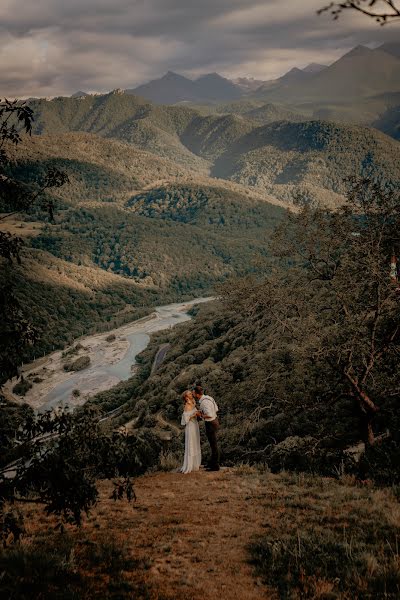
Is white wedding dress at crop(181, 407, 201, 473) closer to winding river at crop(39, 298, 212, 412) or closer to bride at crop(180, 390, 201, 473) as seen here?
bride at crop(180, 390, 201, 473)

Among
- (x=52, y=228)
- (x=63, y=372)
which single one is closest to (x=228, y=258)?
(x=52, y=228)

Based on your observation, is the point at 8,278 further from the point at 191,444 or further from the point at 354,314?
the point at 354,314

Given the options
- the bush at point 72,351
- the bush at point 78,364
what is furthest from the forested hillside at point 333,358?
the bush at point 72,351

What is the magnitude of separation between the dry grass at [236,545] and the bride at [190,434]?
221cm

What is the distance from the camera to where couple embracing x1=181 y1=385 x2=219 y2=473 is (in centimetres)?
1241

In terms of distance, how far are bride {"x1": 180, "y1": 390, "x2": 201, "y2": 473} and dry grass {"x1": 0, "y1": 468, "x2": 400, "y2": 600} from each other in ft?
7.24

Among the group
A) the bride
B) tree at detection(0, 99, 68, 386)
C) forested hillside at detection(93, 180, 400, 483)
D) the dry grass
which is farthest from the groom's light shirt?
tree at detection(0, 99, 68, 386)

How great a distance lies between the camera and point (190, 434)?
12.8 metres

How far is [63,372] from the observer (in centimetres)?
8069

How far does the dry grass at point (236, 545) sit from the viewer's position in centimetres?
591

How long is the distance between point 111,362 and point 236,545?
76774mm

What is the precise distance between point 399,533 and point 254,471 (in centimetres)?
550

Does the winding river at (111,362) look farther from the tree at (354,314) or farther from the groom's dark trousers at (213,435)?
the groom's dark trousers at (213,435)

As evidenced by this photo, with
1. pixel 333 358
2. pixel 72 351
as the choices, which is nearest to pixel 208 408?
pixel 333 358
